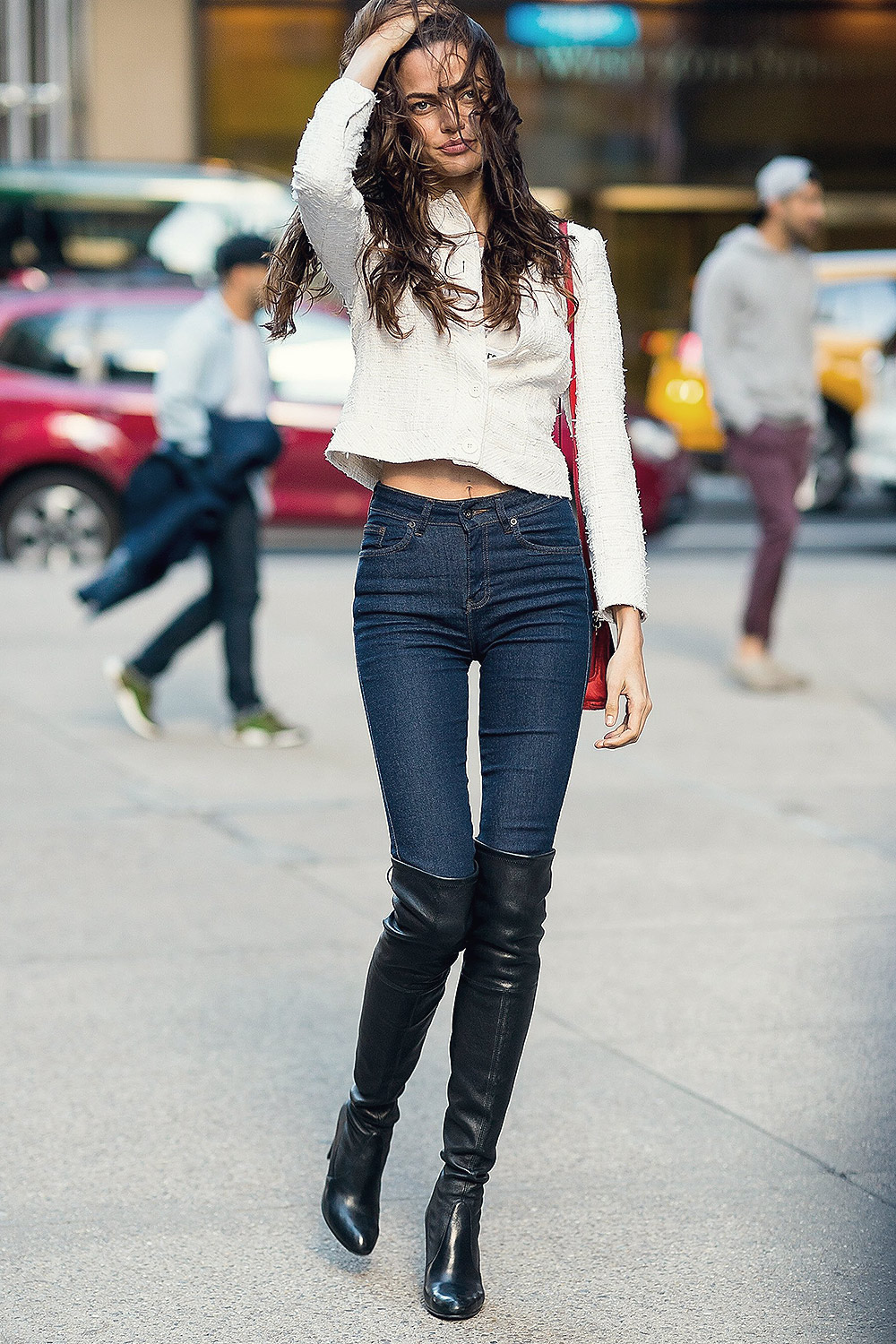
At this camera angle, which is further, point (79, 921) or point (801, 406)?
point (801, 406)

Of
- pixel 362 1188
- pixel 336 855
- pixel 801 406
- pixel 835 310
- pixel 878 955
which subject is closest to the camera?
pixel 362 1188

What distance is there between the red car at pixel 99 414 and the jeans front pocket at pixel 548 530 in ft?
30.9

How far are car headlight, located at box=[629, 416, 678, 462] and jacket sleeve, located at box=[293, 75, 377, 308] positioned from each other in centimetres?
A: 1046

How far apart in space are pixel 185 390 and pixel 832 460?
10.9m

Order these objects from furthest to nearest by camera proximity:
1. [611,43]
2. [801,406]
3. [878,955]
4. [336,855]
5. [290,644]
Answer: [611,43] → [290,644] → [801,406] → [336,855] → [878,955]

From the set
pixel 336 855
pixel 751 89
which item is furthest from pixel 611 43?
pixel 336 855

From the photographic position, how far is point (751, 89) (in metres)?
22.0

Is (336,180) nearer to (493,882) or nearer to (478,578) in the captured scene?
(478,578)

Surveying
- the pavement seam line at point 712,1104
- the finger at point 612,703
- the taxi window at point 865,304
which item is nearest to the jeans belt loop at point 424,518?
the finger at point 612,703

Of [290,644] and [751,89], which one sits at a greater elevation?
[751,89]

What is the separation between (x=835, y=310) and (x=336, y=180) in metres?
14.6

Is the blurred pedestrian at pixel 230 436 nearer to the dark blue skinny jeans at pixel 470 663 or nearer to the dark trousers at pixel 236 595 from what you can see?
the dark trousers at pixel 236 595

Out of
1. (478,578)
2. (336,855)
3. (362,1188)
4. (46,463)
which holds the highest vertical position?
(478,578)

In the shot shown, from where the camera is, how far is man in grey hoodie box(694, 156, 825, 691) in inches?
316
